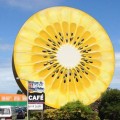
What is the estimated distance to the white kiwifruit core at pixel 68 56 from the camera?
42.9 metres

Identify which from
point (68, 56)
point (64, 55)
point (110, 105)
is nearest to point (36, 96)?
point (110, 105)

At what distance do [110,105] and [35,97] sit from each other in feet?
44.0

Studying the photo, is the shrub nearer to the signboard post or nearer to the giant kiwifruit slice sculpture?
the giant kiwifruit slice sculpture

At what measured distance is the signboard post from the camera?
90.0 ft

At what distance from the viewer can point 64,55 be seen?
141 feet

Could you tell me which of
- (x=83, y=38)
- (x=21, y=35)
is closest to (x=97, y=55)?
(x=83, y=38)

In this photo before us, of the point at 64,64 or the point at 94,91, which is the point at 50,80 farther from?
the point at 94,91

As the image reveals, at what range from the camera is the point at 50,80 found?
138ft

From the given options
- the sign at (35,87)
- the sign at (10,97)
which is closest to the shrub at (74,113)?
the sign at (35,87)

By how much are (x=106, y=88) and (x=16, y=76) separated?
1037cm

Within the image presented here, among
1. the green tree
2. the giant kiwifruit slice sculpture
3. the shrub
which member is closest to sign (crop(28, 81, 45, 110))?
the shrub

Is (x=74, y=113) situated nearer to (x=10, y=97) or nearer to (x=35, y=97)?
(x=35, y=97)

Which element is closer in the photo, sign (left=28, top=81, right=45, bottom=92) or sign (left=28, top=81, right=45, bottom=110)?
sign (left=28, top=81, right=45, bottom=110)

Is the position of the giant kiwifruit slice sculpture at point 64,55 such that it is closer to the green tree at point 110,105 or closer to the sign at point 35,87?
the green tree at point 110,105
